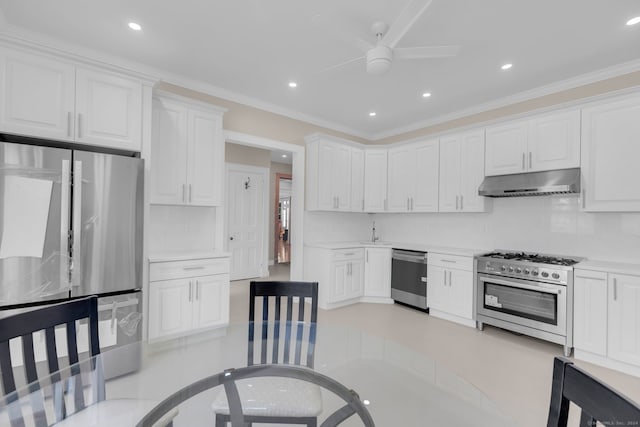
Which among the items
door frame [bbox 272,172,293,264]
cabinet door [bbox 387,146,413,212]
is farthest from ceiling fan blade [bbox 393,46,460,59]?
door frame [bbox 272,172,293,264]

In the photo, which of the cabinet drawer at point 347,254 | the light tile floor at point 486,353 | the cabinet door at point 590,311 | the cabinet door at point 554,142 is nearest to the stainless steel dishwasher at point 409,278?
the light tile floor at point 486,353

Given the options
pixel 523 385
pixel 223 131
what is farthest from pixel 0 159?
pixel 523 385

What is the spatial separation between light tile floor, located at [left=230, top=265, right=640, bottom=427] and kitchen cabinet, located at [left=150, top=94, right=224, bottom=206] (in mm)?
1686

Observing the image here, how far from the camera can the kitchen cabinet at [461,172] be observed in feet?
12.5

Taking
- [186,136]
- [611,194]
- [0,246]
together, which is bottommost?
[0,246]

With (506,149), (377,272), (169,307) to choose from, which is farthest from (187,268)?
(506,149)

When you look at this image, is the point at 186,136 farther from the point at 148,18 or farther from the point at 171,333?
the point at 171,333

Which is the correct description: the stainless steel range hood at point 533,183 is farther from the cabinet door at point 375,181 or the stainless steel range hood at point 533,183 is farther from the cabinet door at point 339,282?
the cabinet door at point 339,282

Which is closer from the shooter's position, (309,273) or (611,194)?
(611,194)

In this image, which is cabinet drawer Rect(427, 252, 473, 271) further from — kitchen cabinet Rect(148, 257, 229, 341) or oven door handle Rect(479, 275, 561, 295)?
kitchen cabinet Rect(148, 257, 229, 341)

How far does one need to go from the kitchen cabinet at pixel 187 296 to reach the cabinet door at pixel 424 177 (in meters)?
2.91

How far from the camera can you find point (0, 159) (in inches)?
77.7

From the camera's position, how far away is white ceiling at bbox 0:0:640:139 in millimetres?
2248

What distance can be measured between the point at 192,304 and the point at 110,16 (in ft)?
8.67
